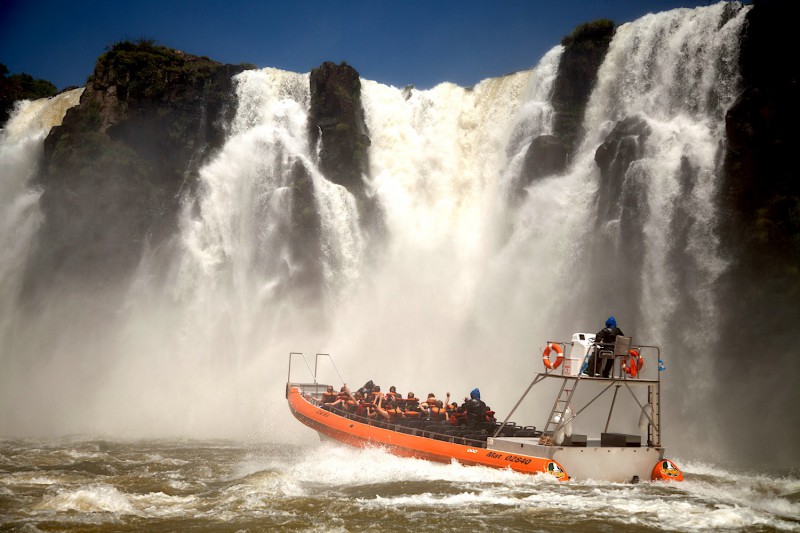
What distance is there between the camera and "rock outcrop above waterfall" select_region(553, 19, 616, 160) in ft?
104

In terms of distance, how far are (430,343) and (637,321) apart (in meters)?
9.04

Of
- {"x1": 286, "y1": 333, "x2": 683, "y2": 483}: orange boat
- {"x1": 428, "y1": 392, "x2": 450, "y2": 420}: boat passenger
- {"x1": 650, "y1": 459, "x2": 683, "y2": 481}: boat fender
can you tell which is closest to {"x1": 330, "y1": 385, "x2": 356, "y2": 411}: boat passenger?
{"x1": 428, "y1": 392, "x2": 450, "y2": 420}: boat passenger

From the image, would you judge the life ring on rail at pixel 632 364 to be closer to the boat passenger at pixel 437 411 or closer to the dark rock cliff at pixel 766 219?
the boat passenger at pixel 437 411

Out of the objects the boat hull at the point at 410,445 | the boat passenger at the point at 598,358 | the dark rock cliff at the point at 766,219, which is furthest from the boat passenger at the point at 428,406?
the dark rock cliff at the point at 766,219

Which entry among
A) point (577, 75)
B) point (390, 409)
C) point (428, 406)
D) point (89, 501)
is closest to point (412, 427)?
point (428, 406)

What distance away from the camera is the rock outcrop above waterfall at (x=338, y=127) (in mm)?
35781

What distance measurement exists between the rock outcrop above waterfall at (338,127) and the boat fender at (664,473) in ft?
75.4

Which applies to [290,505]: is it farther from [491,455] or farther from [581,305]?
[581,305]

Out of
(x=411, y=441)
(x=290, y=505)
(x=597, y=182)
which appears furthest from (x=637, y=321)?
(x=290, y=505)

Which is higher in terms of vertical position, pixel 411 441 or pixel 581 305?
A: pixel 581 305

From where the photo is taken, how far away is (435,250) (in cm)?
3381

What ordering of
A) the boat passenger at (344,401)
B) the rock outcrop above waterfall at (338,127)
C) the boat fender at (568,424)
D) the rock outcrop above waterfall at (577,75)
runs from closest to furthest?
the boat fender at (568,424), the boat passenger at (344,401), the rock outcrop above waterfall at (577,75), the rock outcrop above waterfall at (338,127)

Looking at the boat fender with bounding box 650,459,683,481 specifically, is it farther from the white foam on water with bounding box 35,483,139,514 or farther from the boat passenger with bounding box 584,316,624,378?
the white foam on water with bounding box 35,483,139,514

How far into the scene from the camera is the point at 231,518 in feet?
41.5
